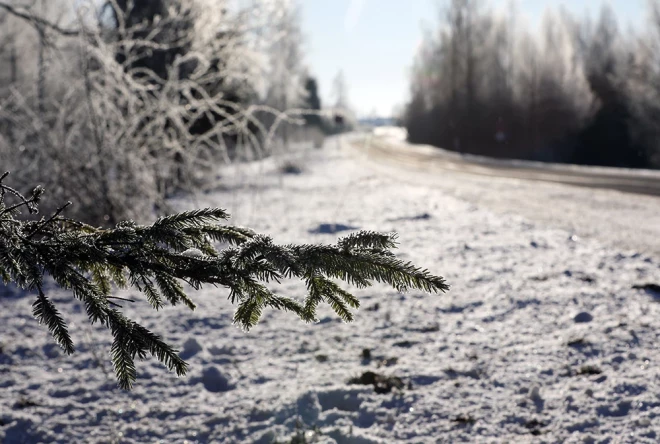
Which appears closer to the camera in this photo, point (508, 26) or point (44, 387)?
point (44, 387)

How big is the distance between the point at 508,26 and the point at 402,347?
44898mm

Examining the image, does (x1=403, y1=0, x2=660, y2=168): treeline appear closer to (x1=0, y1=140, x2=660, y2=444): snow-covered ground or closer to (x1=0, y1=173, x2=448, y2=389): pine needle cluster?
(x1=0, y1=140, x2=660, y2=444): snow-covered ground

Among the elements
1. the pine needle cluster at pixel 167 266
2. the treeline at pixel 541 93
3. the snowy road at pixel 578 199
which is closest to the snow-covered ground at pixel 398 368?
the pine needle cluster at pixel 167 266

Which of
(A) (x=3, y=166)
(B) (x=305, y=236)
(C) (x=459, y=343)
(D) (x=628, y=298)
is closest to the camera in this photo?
(C) (x=459, y=343)

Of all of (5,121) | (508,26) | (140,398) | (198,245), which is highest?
(508,26)

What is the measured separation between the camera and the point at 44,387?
9.29 feet

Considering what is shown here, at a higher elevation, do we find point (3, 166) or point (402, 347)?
point (3, 166)

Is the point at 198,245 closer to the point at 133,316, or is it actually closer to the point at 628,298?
the point at 133,316

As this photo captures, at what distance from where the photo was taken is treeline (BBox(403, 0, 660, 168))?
31.9m

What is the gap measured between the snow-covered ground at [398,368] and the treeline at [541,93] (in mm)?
27000

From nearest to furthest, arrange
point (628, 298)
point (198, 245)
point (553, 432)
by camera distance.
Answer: point (198, 245), point (553, 432), point (628, 298)

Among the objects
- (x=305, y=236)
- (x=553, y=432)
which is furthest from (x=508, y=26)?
(x=553, y=432)

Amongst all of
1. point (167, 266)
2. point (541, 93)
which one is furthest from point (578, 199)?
point (541, 93)

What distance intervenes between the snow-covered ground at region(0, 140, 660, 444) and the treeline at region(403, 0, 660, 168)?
27000mm
